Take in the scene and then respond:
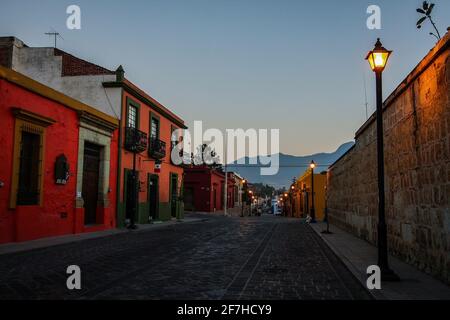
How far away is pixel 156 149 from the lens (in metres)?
26.2

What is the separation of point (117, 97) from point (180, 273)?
619 inches

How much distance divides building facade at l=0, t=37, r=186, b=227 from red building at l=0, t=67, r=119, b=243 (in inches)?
56.8

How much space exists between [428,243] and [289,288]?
307 centimetres

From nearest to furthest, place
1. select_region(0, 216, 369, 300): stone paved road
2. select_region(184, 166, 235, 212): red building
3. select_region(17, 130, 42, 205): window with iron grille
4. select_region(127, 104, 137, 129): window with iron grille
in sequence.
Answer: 1. select_region(0, 216, 369, 300): stone paved road
2. select_region(17, 130, 42, 205): window with iron grille
3. select_region(127, 104, 137, 129): window with iron grille
4. select_region(184, 166, 235, 212): red building

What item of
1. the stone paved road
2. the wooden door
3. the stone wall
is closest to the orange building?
the wooden door

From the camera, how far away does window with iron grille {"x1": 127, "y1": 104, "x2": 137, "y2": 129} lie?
914 inches

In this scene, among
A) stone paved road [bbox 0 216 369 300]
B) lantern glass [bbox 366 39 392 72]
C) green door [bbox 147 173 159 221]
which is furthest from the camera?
green door [bbox 147 173 159 221]

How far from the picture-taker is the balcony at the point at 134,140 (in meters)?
22.3

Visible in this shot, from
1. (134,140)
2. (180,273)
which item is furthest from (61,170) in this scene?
(180,273)

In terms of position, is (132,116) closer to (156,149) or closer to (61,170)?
(156,149)

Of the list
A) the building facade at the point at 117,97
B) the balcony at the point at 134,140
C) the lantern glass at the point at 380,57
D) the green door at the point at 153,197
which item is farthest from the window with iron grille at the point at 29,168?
the green door at the point at 153,197

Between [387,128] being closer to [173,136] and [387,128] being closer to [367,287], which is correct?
[367,287]

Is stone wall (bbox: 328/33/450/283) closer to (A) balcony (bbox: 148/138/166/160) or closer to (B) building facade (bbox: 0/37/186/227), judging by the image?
(B) building facade (bbox: 0/37/186/227)

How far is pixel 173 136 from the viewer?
102 feet
